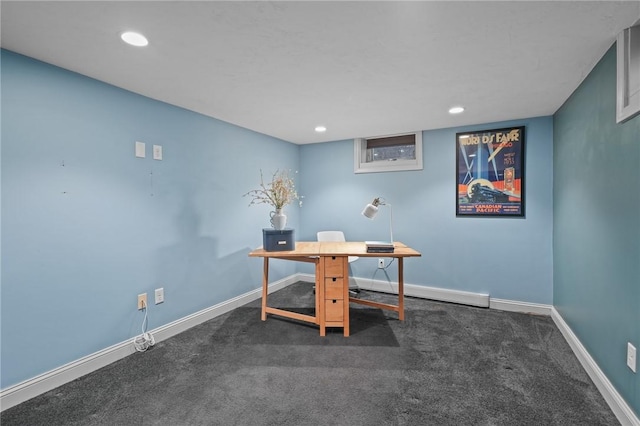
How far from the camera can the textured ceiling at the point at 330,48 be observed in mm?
1495

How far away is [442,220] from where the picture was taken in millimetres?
3842

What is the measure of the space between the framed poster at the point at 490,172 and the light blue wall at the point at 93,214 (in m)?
2.91

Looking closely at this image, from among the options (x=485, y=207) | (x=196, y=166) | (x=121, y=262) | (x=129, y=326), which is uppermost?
(x=196, y=166)

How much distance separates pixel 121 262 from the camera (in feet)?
7.99

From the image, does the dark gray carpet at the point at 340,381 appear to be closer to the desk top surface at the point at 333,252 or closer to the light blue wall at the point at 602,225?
the light blue wall at the point at 602,225

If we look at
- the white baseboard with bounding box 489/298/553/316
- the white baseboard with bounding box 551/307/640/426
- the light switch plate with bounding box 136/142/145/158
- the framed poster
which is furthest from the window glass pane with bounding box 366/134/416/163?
the light switch plate with bounding box 136/142/145/158

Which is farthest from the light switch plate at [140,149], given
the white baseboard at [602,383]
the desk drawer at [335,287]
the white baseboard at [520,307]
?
the white baseboard at [520,307]

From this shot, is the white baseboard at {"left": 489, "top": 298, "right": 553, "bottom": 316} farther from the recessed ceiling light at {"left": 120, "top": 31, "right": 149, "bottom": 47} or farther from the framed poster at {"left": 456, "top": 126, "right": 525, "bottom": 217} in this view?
the recessed ceiling light at {"left": 120, "top": 31, "right": 149, "bottom": 47}

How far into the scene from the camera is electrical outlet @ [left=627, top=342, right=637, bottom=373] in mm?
1598

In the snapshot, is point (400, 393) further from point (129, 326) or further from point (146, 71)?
point (146, 71)

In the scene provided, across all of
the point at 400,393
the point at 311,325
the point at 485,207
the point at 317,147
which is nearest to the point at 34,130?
the point at 311,325

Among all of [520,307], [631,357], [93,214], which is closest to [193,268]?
[93,214]

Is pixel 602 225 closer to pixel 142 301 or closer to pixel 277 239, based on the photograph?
pixel 277 239

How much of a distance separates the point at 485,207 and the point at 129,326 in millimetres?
3890
